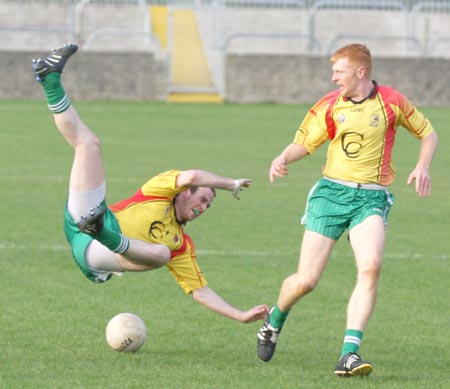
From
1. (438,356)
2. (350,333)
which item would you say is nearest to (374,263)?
(350,333)

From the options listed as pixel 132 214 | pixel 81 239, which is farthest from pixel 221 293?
pixel 81 239

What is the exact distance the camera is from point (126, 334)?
811 centimetres

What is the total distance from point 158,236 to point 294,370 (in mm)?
1366

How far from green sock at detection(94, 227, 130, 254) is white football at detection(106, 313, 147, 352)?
549mm

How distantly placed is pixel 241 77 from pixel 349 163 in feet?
75.1

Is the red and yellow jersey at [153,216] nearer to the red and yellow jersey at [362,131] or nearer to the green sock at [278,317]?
the green sock at [278,317]

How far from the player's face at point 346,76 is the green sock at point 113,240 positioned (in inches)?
67.3

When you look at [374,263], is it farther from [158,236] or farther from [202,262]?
[202,262]

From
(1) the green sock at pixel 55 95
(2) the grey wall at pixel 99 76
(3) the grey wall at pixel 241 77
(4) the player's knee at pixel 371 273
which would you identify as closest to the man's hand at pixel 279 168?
(4) the player's knee at pixel 371 273

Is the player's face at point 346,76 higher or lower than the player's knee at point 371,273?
higher

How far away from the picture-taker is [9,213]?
14.2 metres

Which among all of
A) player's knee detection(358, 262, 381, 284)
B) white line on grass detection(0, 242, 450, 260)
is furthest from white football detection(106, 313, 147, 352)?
white line on grass detection(0, 242, 450, 260)

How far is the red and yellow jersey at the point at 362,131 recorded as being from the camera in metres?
7.95

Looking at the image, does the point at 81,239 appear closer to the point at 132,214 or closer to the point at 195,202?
the point at 132,214
